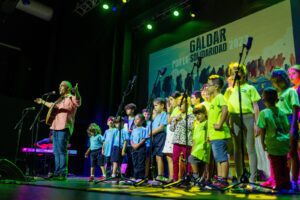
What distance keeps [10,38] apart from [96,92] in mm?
2835

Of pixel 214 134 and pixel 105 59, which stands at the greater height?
pixel 105 59

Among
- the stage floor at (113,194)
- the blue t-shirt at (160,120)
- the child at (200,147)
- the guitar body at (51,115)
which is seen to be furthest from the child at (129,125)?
the stage floor at (113,194)

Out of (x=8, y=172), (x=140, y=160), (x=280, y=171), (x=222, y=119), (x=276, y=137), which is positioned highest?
(x=222, y=119)

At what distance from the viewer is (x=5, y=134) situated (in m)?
7.47

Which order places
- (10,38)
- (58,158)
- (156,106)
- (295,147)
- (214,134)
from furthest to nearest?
1. (10,38)
2. (156,106)
3. (58,158)
4. (214,134)
5. (295,147)

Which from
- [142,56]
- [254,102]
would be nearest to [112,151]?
[254,102]

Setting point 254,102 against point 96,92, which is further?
point 96,92

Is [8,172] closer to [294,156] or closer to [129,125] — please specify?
[129,125]

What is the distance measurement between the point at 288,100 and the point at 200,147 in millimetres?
1208

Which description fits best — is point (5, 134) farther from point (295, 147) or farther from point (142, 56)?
Result: point (295, 147)

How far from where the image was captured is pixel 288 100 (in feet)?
11.2

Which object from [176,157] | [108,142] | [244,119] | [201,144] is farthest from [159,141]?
[244,119]

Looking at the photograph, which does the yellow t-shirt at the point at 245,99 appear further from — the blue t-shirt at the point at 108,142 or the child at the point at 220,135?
the blue t-shirt at the point at 108,142

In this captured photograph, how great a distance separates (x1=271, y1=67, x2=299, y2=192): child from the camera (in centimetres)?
324
